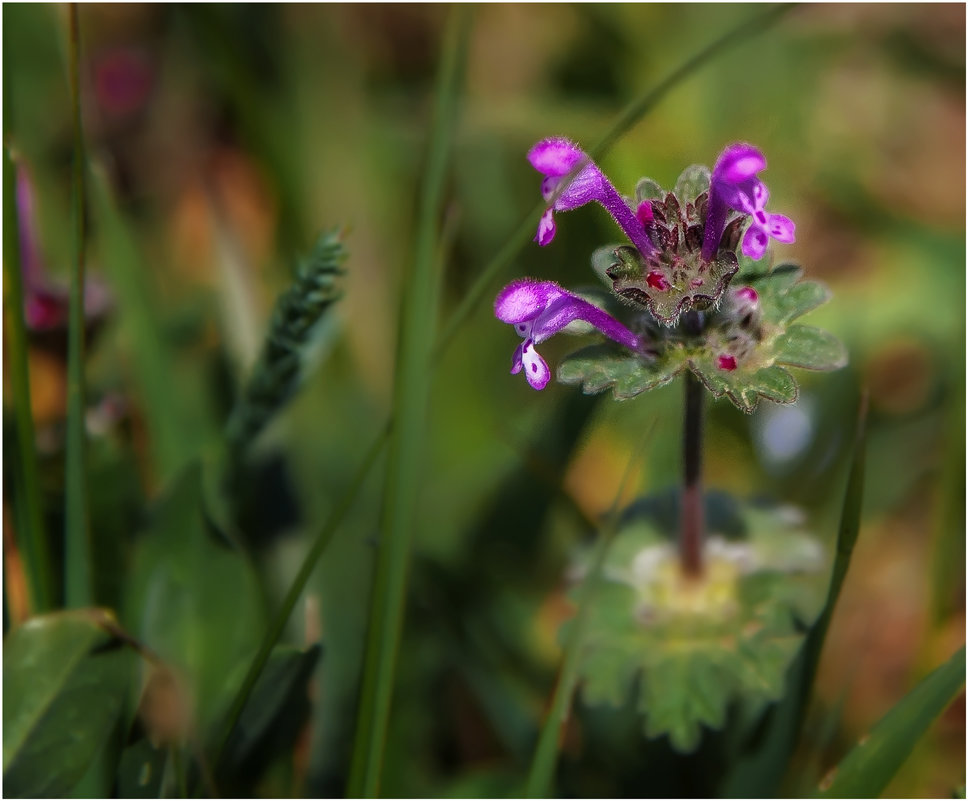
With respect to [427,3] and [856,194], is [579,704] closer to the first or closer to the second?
[856,194]

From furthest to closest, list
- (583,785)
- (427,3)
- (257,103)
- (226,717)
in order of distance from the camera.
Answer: (427,3)
(257,103)
(583,785)
(226,717)

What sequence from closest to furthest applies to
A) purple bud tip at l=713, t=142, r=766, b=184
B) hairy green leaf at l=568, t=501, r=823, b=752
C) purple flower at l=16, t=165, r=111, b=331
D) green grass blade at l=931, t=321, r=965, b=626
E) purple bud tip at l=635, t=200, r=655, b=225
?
1. purple bud tip at l=713, t=142, r=766, b=184
2. purple bud tip at l=635, t=200, r=655, b=225
3. hairy green leaf at l=568, t=501, r=823, b=752
4. green grass blade at l=931, t=321, r=965, b=626
5. purple flower at l=16, t=165, r=111, b=331

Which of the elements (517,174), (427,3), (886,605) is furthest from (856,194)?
(427,3)

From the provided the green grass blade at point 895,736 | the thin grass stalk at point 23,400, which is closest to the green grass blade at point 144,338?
the thin grass stalk at point 23,400

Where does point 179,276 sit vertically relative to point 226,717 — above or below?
above

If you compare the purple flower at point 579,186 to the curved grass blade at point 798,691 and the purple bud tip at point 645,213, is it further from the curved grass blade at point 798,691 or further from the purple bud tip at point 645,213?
the curved grass blade at point 798,691

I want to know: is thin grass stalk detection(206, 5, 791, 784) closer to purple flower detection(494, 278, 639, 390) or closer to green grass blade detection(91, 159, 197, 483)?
purple flower detection(494, 278, 639, 390)

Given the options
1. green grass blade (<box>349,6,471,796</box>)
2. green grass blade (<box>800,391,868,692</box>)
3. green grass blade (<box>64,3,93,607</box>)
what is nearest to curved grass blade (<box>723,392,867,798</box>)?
green grass blade (<box>800,391,868,692</box>)
